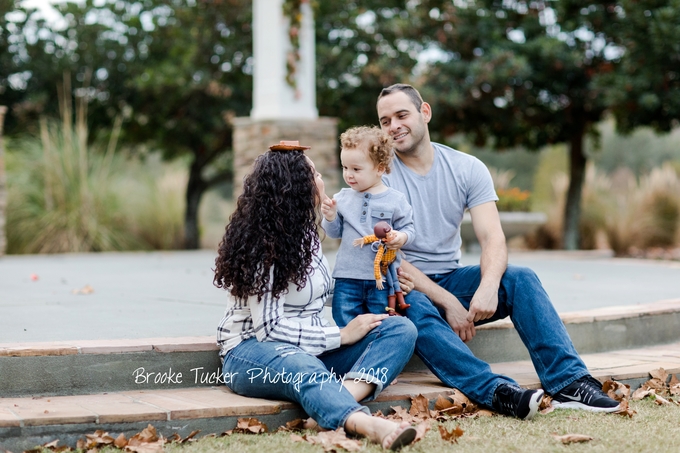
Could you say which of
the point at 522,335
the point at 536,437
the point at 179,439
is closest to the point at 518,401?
the point at 536,437

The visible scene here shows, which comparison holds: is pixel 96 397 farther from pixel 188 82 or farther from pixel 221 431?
pixel 188 82

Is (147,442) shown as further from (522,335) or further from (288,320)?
(522,335)

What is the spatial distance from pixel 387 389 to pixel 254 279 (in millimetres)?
680

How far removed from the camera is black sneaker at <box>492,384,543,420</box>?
2826mm

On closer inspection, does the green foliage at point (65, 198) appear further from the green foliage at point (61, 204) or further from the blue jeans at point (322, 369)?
the blue jeans at point (322, 369)

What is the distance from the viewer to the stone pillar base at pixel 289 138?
26.8 ft

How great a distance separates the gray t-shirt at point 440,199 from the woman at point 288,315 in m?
0.50

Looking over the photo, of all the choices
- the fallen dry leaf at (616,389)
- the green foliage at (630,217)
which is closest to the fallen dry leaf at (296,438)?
the fallen dry leaf at (616,389)

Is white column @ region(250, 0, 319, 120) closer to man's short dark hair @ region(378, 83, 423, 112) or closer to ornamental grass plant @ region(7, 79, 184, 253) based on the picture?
ornamental grass plant @ region(7, 79, 184, 253)

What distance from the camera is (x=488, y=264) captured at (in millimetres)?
3242

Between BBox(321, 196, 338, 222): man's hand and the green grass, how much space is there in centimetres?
84

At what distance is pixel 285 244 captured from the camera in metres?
2.85

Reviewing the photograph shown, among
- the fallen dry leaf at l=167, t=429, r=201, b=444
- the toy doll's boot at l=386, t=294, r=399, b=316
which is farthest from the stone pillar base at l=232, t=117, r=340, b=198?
the fallen dry leaf at l=167, t=429, r=201, b=444

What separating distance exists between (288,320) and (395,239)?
48 centimetres
